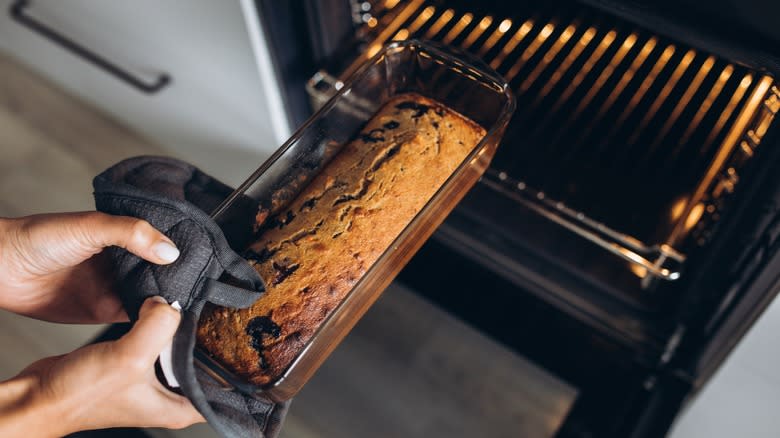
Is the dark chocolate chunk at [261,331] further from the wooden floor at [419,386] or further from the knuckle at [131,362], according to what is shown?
the wooden floor at [419,386]

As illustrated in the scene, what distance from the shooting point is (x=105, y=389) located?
1.42 feet

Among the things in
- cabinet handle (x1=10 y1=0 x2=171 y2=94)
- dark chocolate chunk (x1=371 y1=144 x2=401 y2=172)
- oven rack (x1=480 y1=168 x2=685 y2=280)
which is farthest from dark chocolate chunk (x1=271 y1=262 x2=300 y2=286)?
cabinet handle (x1=10 y1=0 x2=171 y2=94)

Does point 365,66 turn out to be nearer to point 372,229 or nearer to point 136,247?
point 372,229

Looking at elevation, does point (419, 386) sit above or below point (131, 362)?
above

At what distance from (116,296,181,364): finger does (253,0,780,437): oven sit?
40cm

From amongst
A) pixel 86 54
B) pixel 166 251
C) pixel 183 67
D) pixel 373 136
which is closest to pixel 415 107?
pixel 373 136

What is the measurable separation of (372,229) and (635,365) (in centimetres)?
43

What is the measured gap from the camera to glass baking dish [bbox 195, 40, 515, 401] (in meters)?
0.45

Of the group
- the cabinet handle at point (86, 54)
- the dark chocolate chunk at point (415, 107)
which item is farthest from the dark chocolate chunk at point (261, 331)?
the cabinet handle at point (86, 54)

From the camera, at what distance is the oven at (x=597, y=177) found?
2.25ft

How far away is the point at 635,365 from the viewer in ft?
2.48

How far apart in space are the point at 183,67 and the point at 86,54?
21 centimetres

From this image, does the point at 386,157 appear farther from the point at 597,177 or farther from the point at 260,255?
the point at 597,177

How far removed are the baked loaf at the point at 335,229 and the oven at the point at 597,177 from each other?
0.20 m
